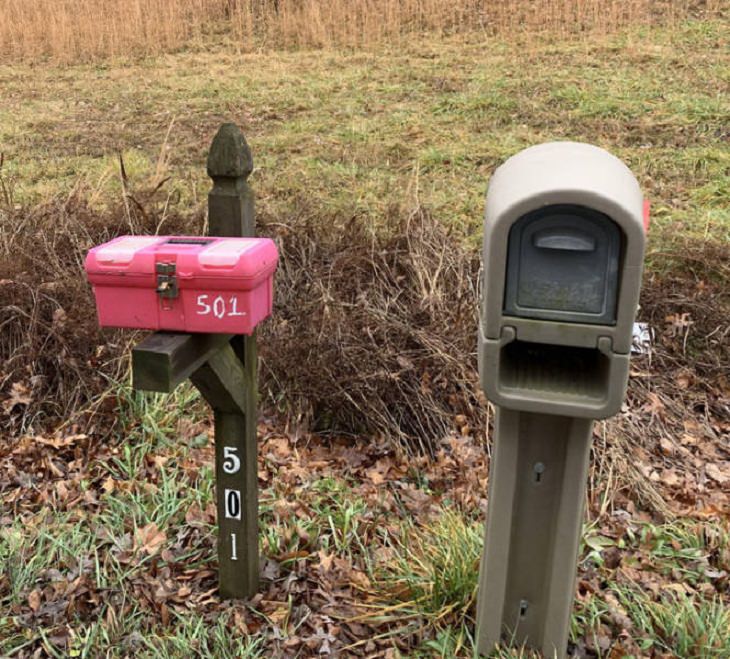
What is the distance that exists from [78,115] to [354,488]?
8.39 metres

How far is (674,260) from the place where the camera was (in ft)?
16.9

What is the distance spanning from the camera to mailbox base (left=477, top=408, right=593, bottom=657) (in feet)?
6.90

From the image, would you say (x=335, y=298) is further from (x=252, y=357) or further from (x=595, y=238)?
(x=595, y=238)

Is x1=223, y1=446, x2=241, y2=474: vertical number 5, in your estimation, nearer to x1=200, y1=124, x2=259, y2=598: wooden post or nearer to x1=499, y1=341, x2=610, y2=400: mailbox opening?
x1=200, y1=124, x2=259, y2=598: wooden post

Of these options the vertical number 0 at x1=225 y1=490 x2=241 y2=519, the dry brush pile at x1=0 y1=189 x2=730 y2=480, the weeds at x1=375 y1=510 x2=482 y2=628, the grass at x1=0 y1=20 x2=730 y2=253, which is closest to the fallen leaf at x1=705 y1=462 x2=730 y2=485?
the dry brush pile at x1=0 y1=189 x2=730 y2=480

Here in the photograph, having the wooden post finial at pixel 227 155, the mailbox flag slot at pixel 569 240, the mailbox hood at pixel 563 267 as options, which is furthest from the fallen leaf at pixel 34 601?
the mailbox flag slot at pixel 569 240

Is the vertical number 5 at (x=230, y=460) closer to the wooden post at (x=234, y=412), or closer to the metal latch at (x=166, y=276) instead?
the wooden post at (x=234, y=412)

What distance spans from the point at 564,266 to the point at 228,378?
3.55 feet

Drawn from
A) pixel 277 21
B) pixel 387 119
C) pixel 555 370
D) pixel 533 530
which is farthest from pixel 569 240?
pixel 277 21

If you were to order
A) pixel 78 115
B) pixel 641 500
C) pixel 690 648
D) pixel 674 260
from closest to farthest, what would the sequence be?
pixel 690 648, pixel 641 500, pixel 674 260, pixel 78 115

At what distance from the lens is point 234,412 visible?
2.48 m

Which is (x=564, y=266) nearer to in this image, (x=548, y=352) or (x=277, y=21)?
(x=548, y=352)

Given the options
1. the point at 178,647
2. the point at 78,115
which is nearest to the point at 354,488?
the point at 178,647

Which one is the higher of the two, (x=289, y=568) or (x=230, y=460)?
(x=230, y=460)
